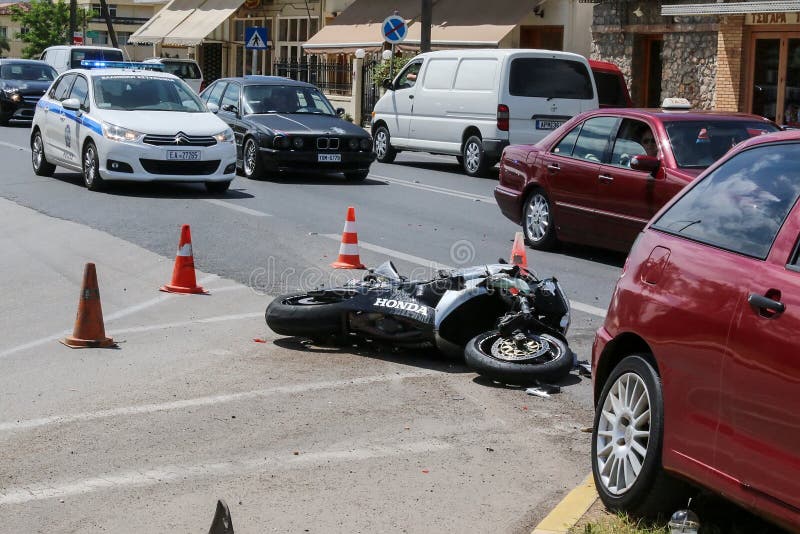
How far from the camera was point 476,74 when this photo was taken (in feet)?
72.9

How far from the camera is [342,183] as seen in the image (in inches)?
790

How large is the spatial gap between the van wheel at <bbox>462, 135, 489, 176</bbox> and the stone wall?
7903mm

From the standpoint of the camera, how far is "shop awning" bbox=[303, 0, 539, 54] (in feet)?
110

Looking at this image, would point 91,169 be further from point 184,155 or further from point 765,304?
point 765,304

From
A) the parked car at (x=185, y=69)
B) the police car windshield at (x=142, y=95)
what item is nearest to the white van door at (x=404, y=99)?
the police car windshield at (x=142, y=95)

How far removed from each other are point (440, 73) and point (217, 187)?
22.3ft

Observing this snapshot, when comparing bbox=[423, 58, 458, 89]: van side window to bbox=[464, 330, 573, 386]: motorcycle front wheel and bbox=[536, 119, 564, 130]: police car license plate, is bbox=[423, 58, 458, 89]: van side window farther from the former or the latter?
bbox=[464, 330, 573, 386]: motorcycle front wheel

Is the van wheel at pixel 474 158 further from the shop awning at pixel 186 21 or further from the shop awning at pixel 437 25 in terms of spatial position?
the shop awning at pixel 186 21

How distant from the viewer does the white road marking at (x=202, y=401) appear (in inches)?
265

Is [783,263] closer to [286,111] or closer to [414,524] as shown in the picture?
[414,524]

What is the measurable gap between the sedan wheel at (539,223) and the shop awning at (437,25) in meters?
20.1

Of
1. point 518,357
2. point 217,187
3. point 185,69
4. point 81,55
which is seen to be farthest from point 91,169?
point 185,69

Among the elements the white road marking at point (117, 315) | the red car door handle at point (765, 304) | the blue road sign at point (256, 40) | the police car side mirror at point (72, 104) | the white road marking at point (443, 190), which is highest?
the blue road sign at point (256, 40)

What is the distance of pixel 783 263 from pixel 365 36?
Result: 36.0 metres
